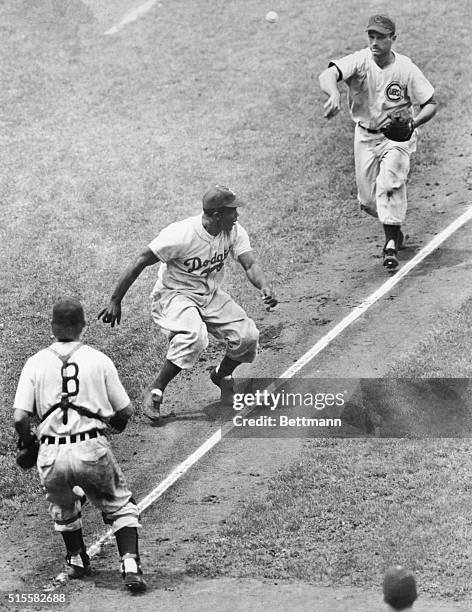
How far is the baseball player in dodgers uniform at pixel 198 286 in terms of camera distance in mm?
9969

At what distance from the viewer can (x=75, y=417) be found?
7.77 m

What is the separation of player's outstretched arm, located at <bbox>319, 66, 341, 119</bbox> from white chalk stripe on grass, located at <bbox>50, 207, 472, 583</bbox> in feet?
6.61

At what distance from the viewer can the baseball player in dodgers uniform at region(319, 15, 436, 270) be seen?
1273cm

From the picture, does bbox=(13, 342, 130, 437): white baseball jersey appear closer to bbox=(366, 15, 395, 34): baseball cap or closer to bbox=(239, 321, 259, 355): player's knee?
bbox=(239, 321, 259, 355): player's knee

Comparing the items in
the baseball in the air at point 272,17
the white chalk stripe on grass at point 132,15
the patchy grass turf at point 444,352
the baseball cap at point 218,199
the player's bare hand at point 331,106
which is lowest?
the patchy grass turf at point 444,352

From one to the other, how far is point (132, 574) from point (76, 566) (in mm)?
567

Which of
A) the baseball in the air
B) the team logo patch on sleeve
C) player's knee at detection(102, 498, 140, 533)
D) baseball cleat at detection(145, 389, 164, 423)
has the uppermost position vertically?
the baseball in the air

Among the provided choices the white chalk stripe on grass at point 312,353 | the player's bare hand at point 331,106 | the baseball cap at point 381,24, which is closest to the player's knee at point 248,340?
the white chalk stripe on grass at point 312,353

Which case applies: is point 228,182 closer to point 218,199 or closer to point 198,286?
point 198,286

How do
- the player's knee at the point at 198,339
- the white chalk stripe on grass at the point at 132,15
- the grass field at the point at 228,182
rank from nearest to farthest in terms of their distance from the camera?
the grass field at the point at 228,182 → the player's knee at the point at 198,339 → the white chalk stripe on grass at the point at 132,15

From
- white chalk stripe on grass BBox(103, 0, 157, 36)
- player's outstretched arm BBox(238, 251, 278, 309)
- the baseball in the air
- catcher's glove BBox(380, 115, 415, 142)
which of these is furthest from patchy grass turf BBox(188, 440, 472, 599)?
white chalk stripe on grass BBox(103, 0, 157, 36)

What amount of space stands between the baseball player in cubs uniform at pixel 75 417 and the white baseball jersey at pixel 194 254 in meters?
2.31

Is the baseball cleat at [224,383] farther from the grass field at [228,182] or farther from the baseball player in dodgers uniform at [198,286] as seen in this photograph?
the grass field at [228,182]

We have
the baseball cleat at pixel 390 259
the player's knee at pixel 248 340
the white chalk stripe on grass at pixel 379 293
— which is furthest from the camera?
the baseball cleat at pixel 390 259
